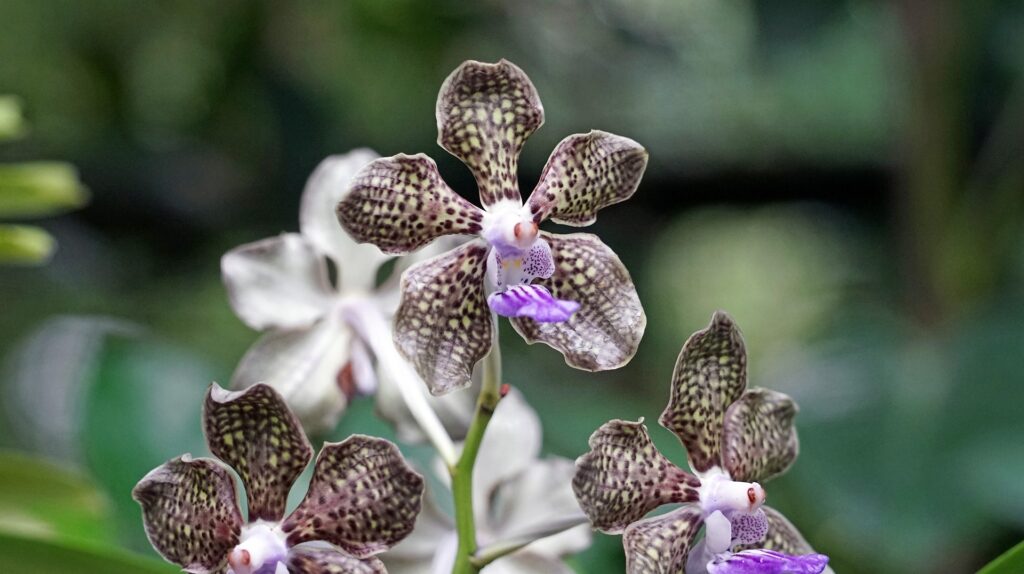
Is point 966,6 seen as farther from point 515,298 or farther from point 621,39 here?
point 515,298

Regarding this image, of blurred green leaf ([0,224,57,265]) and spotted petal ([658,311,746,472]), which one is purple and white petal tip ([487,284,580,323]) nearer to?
spotted petal ([658,311,746,472])

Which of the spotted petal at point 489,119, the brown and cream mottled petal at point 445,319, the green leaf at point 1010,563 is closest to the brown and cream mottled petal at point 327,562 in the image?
the brown and cream mottled petal at point 445,319

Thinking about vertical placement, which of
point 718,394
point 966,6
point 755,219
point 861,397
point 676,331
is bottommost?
point 718,394

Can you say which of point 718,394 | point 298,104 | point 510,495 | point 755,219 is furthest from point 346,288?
point 755,219

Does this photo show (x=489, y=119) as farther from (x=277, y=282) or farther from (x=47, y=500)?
(x=47, y=500)

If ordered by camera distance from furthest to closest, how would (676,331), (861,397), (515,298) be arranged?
(676,331)
(861,397)
(515,298)

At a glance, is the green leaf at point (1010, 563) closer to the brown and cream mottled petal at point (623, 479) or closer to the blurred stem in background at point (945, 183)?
the brown and cream mottled petal at point (623, 479)

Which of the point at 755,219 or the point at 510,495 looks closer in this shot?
the point at 510,495

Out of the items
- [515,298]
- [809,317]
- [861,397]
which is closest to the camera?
[515,298]

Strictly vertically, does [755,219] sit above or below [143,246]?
above
